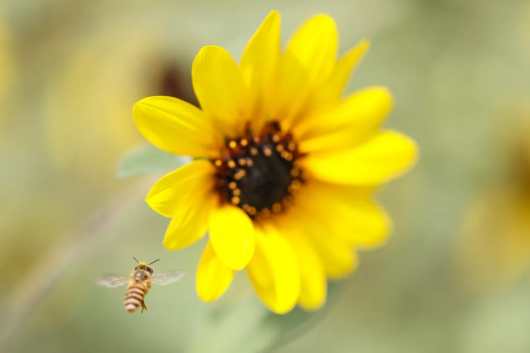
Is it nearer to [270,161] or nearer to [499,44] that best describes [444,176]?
[499,44]

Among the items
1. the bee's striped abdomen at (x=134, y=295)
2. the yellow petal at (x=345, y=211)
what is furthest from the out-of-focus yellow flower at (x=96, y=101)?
the bee's striped abdomen at (x=134, y=295)

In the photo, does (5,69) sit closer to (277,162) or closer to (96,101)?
(96,101)

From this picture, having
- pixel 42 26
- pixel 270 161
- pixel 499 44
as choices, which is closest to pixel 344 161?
pixel 270 161

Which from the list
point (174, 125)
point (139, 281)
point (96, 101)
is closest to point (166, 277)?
point (139, 281)

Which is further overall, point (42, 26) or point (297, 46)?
point (42, 26)

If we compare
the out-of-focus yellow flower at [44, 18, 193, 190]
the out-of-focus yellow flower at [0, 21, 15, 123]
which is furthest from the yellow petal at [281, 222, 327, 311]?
the out-of-focus yellow flower at [0, 21, 15, 123]

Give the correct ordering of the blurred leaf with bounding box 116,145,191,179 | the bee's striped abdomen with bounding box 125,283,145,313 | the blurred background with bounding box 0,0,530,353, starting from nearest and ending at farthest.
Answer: the bee's striped abdomen with bounding box 125,283,145,313 → the blurred leaf with bounding box 116,145,191,179 → the blurred background with bounding box 0,0,530,353

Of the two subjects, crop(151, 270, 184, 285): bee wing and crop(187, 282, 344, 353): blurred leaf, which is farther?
crop(187, 282, 344, 353): blurred leaf

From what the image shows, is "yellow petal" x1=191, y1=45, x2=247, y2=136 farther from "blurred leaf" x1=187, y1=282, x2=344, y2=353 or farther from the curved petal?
"blurred leaf" x1=187, y1=282, x2=344, y2=353
